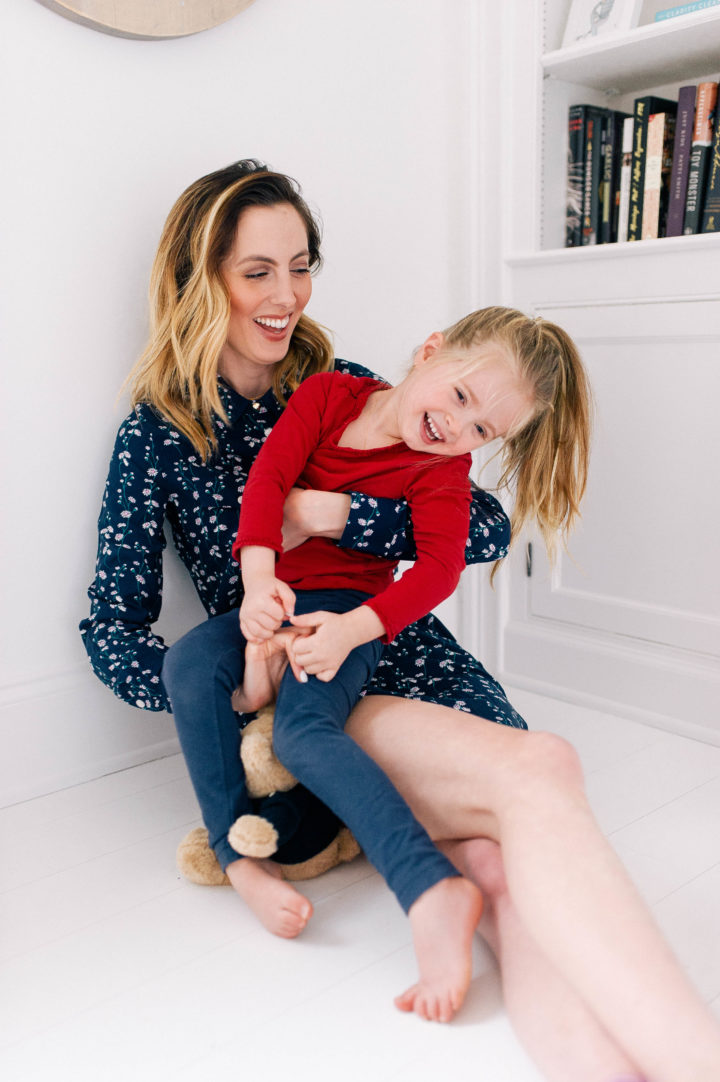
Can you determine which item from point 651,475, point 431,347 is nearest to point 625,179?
point 651,475

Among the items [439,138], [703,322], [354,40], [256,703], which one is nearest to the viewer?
[256,703]

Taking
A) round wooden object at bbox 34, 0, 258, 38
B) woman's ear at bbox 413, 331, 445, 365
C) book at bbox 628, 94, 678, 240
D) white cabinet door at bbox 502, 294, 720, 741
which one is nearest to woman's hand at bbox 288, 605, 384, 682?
woman's ear at bbox 413, 331, 445, 365

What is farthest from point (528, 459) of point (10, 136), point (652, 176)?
point (10, 136)

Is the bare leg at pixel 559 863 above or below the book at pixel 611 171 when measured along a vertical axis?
below

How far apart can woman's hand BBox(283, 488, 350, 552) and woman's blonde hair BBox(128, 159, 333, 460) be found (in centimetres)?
25

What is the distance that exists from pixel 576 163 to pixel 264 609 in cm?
123

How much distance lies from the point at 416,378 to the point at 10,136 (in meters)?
0.70

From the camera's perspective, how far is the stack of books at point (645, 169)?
1713mm


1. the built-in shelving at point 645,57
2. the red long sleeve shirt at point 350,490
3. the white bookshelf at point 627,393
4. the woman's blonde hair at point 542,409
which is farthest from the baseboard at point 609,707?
the built-in shelving at point 645,57

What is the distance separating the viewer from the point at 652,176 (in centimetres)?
179

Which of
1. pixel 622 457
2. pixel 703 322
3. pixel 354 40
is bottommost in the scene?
pixel 622 457

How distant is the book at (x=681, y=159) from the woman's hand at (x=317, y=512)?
2.92 feet

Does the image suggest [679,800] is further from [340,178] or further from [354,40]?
[354,40]

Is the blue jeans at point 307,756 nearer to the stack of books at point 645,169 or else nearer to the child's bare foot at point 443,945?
the child's bare foot at point 443,945
